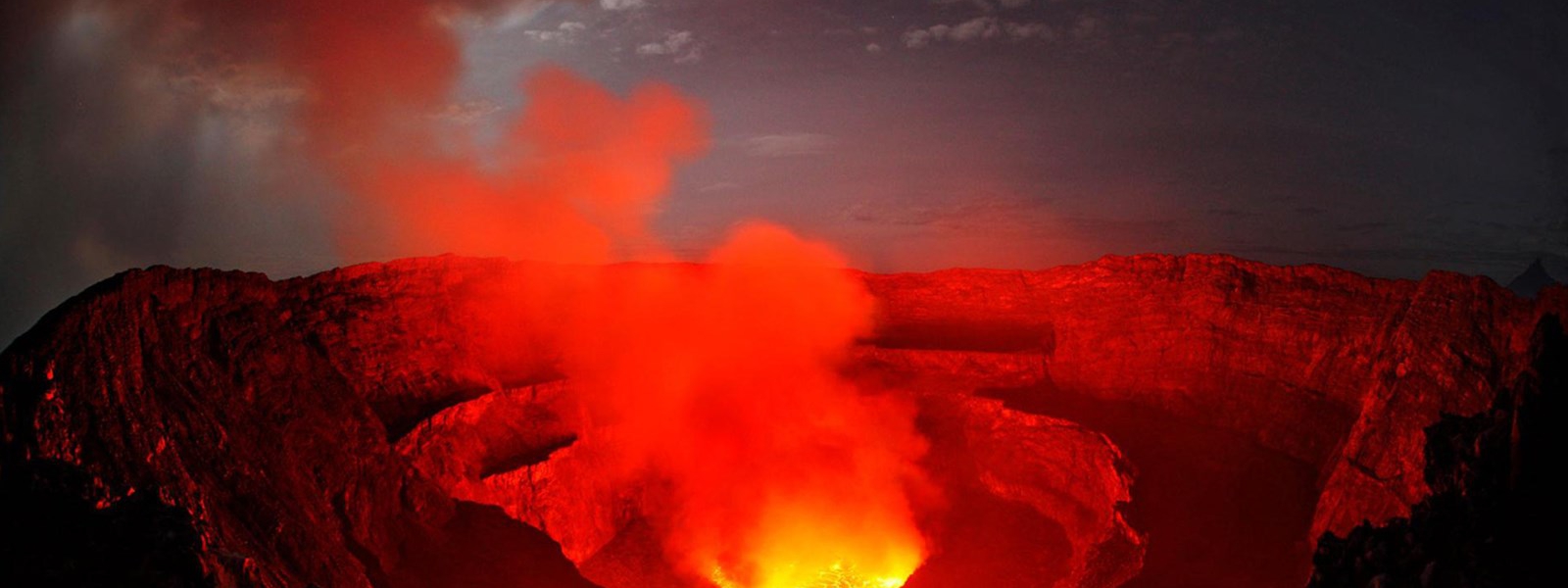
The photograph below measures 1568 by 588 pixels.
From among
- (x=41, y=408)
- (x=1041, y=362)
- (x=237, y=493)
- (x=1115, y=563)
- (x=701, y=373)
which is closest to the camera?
(x=41, y=408)

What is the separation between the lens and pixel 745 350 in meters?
40.2

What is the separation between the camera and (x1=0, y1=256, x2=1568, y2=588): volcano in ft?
47.0

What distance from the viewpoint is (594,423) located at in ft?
103

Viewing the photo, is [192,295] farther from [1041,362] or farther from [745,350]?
[1041,362]

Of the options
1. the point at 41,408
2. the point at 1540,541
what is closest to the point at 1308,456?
the point at 1540,541

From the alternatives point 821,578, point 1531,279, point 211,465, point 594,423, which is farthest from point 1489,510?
point 1531,279

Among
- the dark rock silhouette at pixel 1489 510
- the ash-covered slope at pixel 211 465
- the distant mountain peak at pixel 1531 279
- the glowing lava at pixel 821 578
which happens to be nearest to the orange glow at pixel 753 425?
the glowing lava at pixel 821 578

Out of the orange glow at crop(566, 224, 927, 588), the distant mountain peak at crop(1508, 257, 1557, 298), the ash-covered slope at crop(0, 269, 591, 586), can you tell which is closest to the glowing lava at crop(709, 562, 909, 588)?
the orange glow at crop(566, 224, 927, 588)

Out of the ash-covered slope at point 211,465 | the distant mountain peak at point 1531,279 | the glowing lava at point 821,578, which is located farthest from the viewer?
the distant mountain peak at point 1531,279

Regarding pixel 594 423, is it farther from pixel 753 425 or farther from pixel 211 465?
pixel 211 465

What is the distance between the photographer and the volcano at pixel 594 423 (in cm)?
1432

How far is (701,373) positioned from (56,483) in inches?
1067

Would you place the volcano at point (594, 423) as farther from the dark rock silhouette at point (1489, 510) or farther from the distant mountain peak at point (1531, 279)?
the distant mountain peak at point (1531, 279)

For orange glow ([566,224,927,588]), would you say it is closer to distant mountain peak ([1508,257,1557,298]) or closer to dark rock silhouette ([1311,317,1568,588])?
dark rock silhouette ([1311,317,1568,588])
